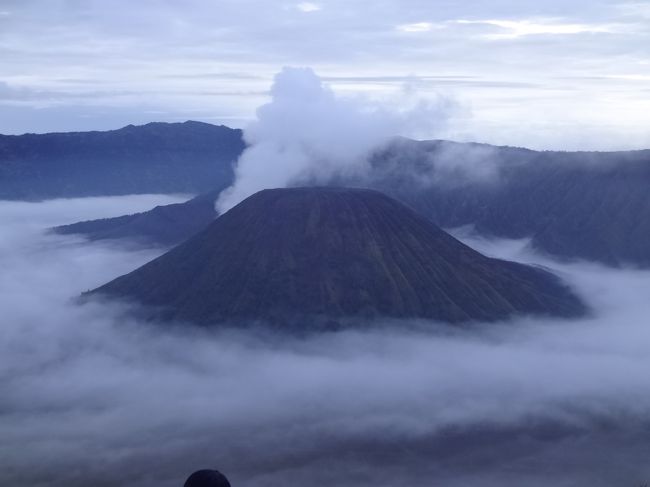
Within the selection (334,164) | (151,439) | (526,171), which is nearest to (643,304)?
(526,171)

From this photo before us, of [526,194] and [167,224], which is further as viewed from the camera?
[167,224]

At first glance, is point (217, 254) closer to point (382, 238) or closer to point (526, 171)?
point (382, 238)

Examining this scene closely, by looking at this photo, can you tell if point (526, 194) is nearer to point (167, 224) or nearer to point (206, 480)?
point (167, 224)

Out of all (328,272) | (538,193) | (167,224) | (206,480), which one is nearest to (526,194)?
(538,193)

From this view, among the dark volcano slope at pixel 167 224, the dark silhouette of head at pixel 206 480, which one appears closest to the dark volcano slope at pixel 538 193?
the dark volcano slope at pixel 167 224

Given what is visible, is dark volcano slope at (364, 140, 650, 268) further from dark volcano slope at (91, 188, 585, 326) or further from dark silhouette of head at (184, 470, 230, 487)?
dark silhouette of head at (184, 470, 230, 487)

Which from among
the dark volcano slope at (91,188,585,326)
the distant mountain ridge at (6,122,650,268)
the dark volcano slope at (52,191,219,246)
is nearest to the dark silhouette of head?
the dark volcano slope at (91,188,585,326)

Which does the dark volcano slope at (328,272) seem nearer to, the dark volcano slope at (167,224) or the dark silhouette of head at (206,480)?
the dark volcano slope at (167,224)
